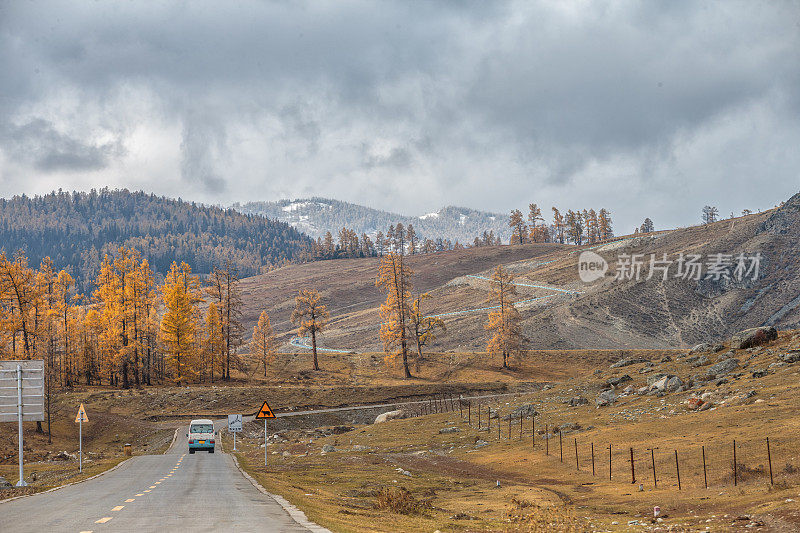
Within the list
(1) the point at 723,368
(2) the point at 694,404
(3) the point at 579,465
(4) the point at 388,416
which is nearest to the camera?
(3) the point at 579,465

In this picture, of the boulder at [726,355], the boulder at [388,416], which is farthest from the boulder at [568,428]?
the boulder at [388,416]

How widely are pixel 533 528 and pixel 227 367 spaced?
82641 mm

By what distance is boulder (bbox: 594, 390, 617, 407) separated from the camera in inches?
2052

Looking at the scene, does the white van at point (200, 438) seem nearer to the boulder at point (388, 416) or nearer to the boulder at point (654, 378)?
the boulder at point (388, 416)

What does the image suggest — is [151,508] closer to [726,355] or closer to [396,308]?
[726,355]

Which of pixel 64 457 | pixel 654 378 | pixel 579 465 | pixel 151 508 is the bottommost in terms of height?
pixel 64 457

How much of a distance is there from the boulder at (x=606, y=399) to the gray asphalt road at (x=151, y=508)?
33.8 metres

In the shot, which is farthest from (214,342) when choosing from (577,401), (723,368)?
(723,368)

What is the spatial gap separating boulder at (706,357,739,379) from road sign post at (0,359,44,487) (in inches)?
1784

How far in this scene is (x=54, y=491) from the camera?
22828 millimetres

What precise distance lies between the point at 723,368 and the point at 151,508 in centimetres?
4699

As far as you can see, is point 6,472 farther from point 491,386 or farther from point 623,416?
point 491,386

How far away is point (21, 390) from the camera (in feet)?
93.8

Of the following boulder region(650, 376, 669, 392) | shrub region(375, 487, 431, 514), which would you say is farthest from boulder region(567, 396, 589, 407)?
shrub region(375, 487, 431, 514)
